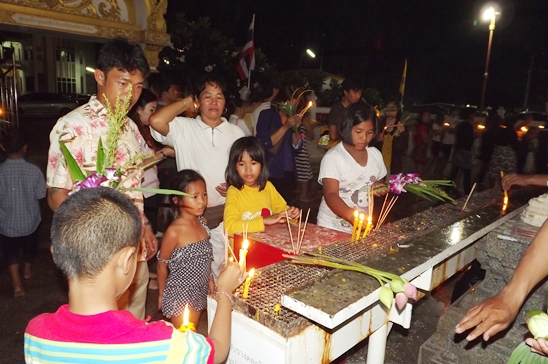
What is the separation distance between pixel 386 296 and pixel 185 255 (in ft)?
6.31

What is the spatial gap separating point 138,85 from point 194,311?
1793 millimetres

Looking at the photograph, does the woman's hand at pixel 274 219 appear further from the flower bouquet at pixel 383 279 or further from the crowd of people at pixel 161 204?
the flower bouquet at pixel 383 279

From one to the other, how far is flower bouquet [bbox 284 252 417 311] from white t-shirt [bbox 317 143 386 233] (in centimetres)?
140

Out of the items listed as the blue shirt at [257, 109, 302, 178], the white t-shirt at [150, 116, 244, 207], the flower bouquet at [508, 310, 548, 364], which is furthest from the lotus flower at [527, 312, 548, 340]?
the blue shirt at [257, 109, 302, 178]

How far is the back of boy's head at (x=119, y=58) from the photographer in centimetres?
264

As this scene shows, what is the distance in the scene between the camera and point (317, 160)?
528 inches

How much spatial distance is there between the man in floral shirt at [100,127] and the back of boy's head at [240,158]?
88 centimetres

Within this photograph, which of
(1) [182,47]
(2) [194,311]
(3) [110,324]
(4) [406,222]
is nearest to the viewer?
(3) [110,324]

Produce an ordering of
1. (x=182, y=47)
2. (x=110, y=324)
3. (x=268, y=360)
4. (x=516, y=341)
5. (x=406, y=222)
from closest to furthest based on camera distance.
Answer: (x=110, y=324) → (x=268, y=360) → (x=516, y=341) → (x=406, y=222) → (x=182, y=47)

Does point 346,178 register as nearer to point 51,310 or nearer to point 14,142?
point 51,310

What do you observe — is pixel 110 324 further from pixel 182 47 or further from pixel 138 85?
pixel 182 47

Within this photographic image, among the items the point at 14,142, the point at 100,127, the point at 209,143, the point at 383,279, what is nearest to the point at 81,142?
the point at 100,127

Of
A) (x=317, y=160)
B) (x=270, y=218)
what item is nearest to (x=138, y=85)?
(x=270, y=218)

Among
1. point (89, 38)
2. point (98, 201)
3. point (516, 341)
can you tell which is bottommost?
point (516, 341)
